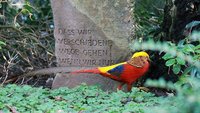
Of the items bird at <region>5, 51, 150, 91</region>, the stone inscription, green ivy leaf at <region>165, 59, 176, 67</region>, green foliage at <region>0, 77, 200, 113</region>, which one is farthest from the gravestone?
green ivy leaf at <region>165, 59, 176, 67</region>

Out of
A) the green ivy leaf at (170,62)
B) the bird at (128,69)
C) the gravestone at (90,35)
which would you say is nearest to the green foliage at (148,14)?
the gravestone at (90,35)

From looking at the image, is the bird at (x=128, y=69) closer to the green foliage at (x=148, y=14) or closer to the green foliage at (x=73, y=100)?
the green foliage at (x=73, y=100)

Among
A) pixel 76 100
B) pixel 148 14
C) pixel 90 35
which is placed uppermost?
pixel 148 14

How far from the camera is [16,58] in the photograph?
5.45m

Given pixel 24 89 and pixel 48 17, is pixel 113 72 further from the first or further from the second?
pixel 48 17

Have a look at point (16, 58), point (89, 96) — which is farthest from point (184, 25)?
point (16, 58)

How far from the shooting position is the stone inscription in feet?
14.1

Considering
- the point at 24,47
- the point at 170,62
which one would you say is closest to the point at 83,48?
the point at 170,62

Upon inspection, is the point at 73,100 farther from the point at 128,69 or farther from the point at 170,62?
the point at 170,62

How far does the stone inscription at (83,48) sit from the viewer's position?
4.30 metres

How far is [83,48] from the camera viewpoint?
4.37 m

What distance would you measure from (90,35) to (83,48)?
15 centimetres

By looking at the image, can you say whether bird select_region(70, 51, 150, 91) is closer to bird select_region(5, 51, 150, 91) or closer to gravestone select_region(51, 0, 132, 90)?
bird select_region(5, 51, 150, 91)

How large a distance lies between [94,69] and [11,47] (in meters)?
1.64
